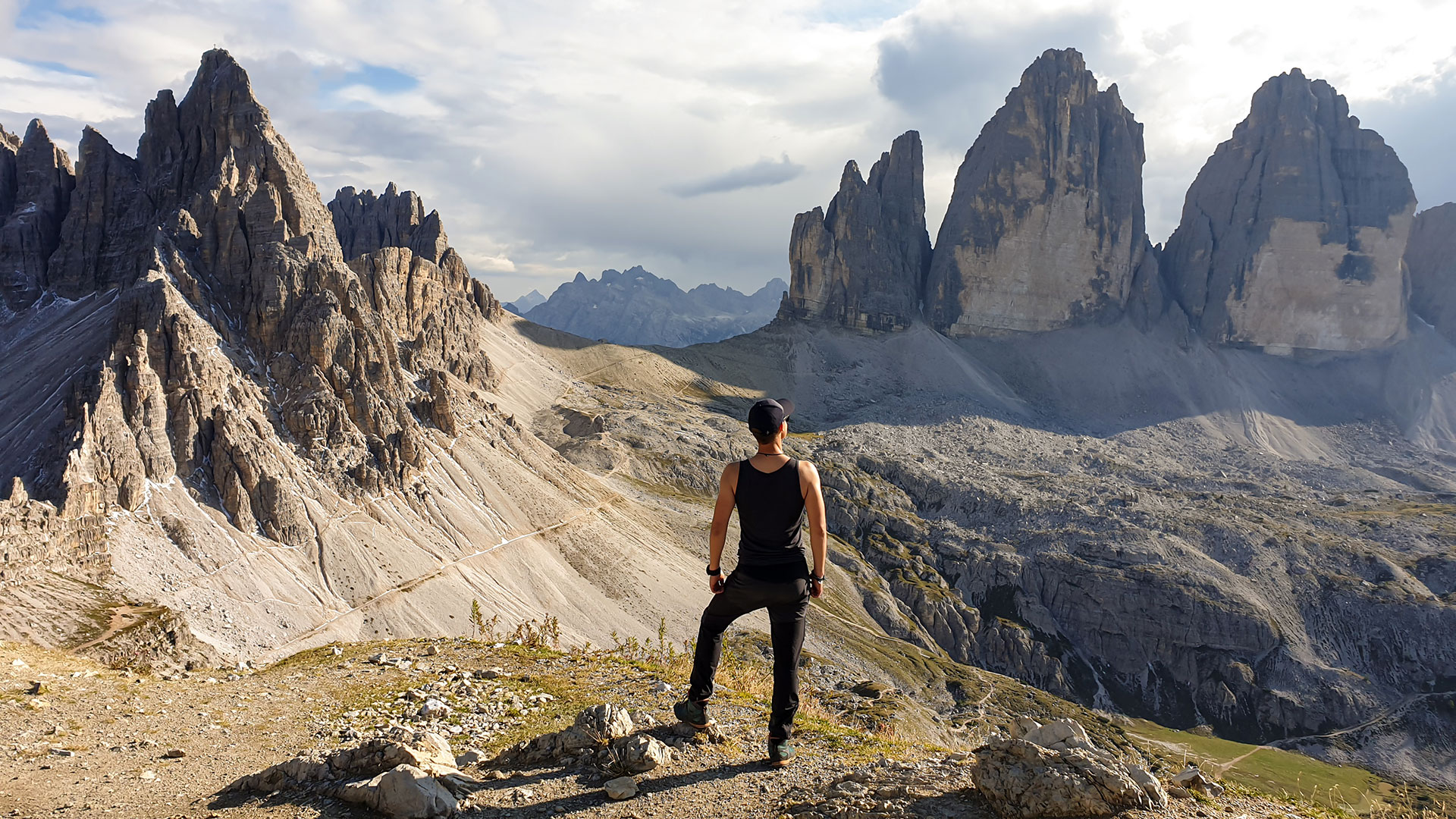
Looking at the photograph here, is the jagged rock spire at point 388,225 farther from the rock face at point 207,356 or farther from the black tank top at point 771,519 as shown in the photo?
the black tank top at point 771,519

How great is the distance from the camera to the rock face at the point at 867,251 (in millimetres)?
139875

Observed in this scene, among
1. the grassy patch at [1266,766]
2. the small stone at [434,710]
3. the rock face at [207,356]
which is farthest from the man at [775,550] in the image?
the grassy patch at [1266,766]

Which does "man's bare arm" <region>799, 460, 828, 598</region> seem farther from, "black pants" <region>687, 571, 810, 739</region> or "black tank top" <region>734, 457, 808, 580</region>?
"black pants" <region>687, 571, 810, 739</region>

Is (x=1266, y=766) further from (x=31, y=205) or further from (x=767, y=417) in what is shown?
(x=31, y=205)

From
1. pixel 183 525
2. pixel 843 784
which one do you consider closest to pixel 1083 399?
pixel 183 525

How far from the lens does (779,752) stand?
834 cm

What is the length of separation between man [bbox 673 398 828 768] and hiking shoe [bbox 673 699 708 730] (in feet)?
1.91

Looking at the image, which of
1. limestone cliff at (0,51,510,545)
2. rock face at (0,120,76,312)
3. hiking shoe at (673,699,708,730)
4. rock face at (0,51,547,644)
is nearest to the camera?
hiking shoe at (673,699,708,730)

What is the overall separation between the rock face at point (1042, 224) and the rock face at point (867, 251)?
795 centimetres

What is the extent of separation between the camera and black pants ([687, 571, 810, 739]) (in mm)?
8344

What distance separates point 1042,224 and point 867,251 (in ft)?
103

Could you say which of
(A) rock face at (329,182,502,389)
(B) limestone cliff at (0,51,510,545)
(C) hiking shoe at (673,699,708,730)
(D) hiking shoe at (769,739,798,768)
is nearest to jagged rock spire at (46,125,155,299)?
(B) limestone cliff at (0,51,510,545)

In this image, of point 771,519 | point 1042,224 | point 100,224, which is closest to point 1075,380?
point 1042,224

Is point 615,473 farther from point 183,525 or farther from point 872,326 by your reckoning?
point 872,326
